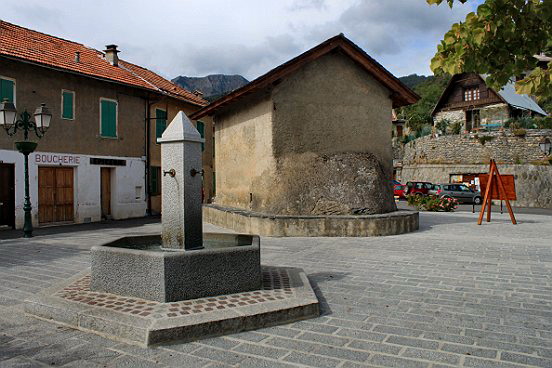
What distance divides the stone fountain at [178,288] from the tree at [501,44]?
2.96 metres

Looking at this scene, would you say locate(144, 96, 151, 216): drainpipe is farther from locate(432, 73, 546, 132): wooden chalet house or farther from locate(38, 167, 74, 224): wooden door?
locate(432, 73, 546, 132): wooden chalet house

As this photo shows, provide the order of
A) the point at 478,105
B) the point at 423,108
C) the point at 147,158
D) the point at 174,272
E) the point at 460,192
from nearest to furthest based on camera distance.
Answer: the point at 174,272 < the point at 147,158 < the point at 460,192 < the point at 478,105 < the point at 423,108

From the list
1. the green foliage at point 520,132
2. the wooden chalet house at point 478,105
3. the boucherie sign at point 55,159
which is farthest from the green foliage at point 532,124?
the boucherie sign at point 55,159

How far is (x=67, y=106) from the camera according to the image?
1636 centimetres

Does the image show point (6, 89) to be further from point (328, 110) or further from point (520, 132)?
point (520, 132)

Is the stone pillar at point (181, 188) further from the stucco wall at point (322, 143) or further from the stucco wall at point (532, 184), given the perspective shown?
the stucco wall at point (532, 184)

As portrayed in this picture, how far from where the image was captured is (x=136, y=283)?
483cm

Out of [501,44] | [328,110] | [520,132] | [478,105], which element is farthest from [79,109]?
[478,105]

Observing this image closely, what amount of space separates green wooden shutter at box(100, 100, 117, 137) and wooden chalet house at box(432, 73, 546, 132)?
1300 inches

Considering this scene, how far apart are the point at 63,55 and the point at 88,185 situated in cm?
539

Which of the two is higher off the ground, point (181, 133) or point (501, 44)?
point (501, 44)

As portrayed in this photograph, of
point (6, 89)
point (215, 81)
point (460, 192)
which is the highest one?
point (215, 81)

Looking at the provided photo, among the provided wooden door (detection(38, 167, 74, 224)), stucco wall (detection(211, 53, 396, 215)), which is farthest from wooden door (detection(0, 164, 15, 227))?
stucco wall (detection(211, 53, 396, 215))

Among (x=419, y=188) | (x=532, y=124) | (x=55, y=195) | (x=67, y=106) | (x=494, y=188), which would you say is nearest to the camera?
(x=494, y=188)
